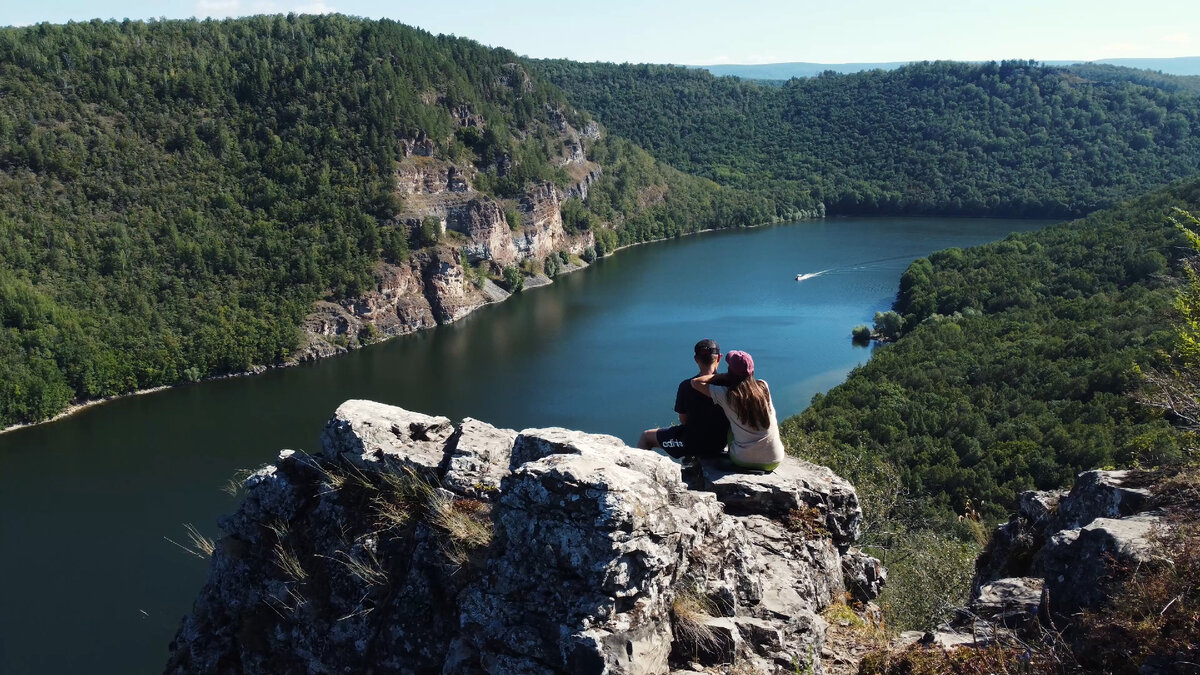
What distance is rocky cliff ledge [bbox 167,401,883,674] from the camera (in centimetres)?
531

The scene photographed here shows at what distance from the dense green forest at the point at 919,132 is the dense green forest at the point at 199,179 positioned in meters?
47.4

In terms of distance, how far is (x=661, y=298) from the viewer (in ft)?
229

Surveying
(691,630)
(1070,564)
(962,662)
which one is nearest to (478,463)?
(691,630)

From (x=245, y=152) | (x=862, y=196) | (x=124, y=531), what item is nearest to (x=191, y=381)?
(x=124, y=531)

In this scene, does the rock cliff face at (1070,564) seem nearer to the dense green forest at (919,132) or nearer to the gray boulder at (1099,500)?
the gray boulder at (1099,500)

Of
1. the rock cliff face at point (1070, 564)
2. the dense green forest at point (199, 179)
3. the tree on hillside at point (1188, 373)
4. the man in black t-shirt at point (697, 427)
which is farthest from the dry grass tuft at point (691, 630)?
the dense green forest at point (199, 179)

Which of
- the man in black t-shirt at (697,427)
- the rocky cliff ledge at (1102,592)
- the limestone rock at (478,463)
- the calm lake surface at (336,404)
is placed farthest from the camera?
the calm lake surface at (336,404)

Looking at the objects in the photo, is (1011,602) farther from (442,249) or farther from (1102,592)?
(442,249)

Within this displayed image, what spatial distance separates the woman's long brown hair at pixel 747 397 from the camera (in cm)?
707

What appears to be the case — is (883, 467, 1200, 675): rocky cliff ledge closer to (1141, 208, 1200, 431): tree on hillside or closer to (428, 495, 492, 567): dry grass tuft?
(1141, 208, 1200, 431): tree on hillside

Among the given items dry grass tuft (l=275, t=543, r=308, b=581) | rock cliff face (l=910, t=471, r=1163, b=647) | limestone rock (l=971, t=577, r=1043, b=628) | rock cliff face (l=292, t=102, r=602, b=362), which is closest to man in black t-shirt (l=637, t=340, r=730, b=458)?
rock cliff face (l=910, t=471, r=1163, b=647)

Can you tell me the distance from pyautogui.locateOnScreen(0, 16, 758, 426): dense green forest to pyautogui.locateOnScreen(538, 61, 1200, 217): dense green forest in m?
47.4

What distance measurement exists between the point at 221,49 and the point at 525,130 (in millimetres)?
32113

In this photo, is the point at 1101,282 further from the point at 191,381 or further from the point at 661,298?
the point at 191,381
